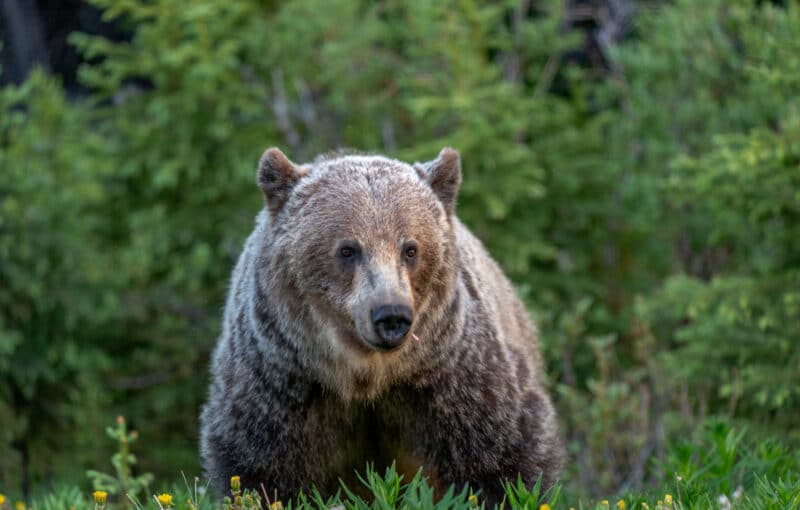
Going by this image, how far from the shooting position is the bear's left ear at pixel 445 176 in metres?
5.01

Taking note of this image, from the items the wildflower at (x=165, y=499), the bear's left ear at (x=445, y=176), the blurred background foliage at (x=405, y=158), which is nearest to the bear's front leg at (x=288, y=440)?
the wildflower at (x=165, y=499)

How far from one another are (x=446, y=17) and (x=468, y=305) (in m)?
5.41

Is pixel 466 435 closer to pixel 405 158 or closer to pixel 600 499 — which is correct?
pixel 600 499

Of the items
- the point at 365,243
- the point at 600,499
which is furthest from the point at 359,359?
the point at 600,499

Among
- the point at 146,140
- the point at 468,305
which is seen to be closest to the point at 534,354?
the point at 468,305

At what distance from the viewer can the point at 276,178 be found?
4.97 meters

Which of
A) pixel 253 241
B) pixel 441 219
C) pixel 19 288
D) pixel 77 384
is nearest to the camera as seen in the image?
pixel 441 219

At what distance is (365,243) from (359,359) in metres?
0.50

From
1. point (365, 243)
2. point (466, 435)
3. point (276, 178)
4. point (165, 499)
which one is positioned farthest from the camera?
point (276, 178)

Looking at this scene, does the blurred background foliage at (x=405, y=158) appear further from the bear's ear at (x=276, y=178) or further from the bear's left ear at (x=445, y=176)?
the bear's ear at (x=276, y=178)

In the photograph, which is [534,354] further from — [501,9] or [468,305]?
[501,9]

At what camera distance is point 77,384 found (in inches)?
398

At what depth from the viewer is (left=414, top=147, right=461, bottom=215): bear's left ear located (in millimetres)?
5008

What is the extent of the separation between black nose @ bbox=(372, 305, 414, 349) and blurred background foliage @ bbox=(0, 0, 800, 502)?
12.4 feet
